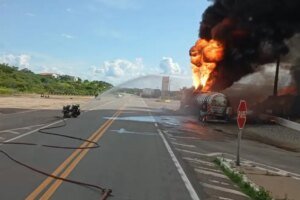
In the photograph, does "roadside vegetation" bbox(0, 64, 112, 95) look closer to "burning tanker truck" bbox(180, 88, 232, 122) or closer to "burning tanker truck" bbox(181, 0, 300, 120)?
"burning tanker truck" bbox(181, 0, 300, 120)

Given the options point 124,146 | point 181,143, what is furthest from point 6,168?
point 181,143

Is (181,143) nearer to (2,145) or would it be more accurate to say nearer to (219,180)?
(2,145)

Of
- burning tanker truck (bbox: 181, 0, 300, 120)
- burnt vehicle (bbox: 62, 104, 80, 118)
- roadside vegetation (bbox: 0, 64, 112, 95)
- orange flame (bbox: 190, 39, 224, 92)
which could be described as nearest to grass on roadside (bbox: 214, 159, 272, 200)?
burnt vehicle (bbox: 62, 104, 80, 118)

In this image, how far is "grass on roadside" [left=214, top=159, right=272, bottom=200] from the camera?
1020cm

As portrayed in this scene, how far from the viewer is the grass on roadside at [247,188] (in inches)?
402

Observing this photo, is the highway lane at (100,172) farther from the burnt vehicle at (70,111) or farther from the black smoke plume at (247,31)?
the black smoke plume at (247,31)

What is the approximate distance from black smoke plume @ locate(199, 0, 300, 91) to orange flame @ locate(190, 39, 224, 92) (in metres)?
0.56

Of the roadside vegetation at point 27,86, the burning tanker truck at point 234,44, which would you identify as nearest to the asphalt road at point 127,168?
the burning tanker truck at point 234,44

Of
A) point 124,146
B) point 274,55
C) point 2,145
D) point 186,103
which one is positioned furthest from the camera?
point 186,103

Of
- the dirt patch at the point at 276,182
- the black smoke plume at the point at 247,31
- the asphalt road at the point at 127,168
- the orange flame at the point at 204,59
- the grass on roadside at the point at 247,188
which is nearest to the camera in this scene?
the asphalt road at the point at 127,168

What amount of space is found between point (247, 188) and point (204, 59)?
34.1 metres

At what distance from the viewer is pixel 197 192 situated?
10.3 meters

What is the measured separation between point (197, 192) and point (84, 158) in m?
4.98

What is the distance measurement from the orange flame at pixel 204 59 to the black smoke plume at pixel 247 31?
1.84ft
